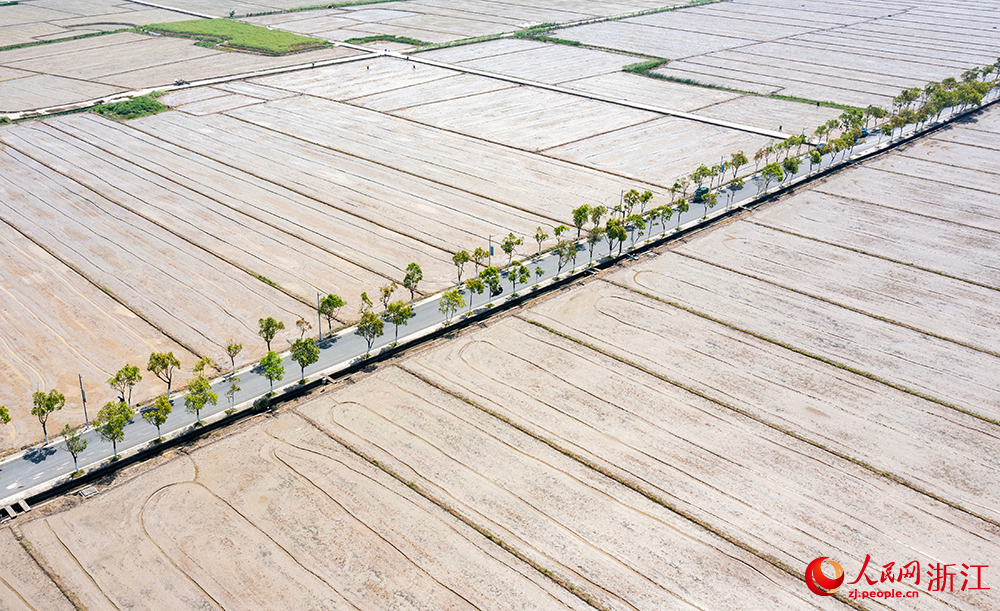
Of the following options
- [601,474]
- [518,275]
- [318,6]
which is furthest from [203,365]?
[318,6]

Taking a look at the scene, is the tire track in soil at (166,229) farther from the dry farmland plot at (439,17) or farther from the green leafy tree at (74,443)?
the dry farmland plot at (439,17)

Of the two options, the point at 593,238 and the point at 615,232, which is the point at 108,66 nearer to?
the point at 593,238

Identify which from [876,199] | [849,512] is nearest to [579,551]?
[849,512]

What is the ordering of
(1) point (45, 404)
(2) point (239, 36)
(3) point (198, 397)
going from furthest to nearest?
(2) point (239, 36) < (3) point (198, 397) < (1) point (45, 404)

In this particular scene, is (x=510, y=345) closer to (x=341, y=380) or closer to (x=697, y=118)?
(x=341, y=380)

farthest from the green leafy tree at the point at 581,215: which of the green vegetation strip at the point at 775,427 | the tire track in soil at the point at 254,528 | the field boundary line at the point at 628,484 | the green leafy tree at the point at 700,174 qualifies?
the tire track in soil at the point at 254,528

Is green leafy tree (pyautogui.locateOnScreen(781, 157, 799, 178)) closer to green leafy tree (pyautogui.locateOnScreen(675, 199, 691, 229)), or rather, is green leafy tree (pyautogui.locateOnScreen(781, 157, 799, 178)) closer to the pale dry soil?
green leafy tree (pyautogui.locateOnScreen(675, 199, 691, 229))
